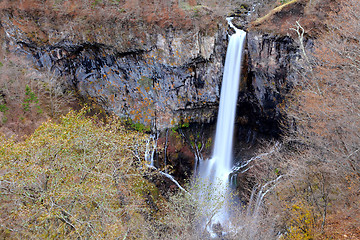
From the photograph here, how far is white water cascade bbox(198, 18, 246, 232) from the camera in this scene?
1666 cm

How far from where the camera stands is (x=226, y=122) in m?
18.5

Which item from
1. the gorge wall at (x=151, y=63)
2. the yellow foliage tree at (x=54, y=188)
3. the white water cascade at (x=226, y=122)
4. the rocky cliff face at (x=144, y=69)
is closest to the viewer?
the yellow foliage tree at (x=54, y=188)

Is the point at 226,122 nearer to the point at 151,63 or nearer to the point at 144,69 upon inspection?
the point at 151,63

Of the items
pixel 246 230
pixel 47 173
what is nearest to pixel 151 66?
pixel 47 173

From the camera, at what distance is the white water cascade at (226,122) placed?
16.7 metres

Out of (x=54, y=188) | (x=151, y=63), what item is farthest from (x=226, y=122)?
(x=54, y=188)

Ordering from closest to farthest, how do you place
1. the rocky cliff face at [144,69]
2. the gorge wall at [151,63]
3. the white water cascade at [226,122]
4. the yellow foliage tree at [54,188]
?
the yellow foliage tree at [54,188], the white water cascade at [226,122], the gorge wall at [151,63], the rocky cliff face at [144,69]

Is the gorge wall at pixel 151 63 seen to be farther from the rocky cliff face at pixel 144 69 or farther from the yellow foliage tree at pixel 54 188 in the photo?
the yellow foliage tree at pixel 54 188

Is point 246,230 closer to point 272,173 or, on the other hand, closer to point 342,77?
point 272,173

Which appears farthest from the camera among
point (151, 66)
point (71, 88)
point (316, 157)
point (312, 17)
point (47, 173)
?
point (71, 88)

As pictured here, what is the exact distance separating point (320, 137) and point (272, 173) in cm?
460

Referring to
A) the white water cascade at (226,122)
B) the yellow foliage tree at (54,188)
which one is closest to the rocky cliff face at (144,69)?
the white water cascade at (226,122)

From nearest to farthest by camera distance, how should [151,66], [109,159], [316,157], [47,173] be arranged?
[47,173]
[109,159]
[316,157]
[151,66]

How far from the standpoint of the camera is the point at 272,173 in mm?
14945
